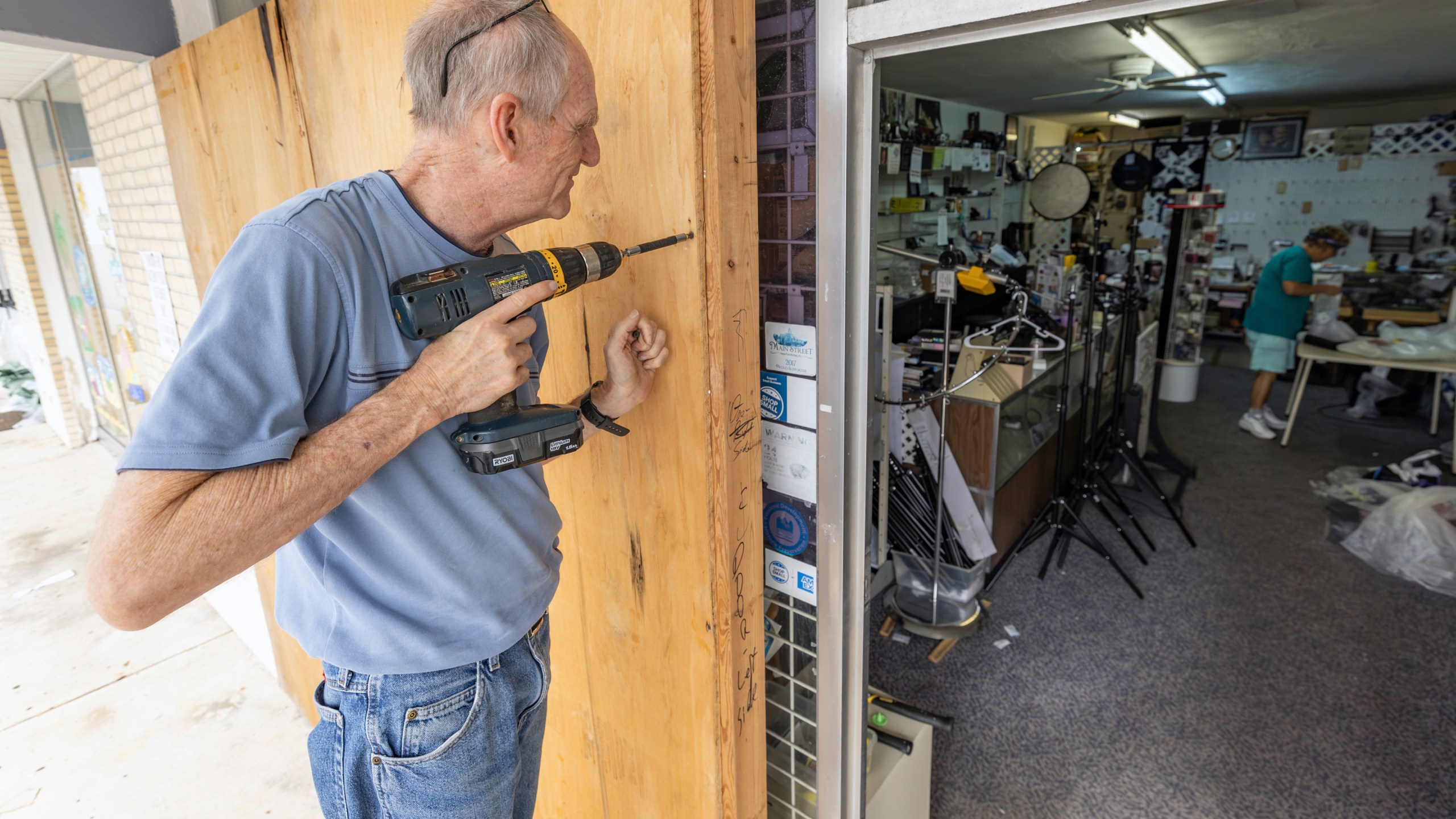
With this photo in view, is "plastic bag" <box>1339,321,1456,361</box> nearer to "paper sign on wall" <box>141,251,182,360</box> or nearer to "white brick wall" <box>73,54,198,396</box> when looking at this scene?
"white brick wall" <box>73,54,198,396</box>

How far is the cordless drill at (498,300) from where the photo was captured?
0.87 meters

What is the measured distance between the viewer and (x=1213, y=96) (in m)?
5.93

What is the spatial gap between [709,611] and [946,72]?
169 inches

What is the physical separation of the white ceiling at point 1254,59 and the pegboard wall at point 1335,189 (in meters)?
0.54

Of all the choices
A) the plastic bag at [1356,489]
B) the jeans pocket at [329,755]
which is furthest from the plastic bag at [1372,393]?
the jeans pocket at [329,755]

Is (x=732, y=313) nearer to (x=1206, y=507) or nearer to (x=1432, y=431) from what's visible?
(x=1206, y=507)

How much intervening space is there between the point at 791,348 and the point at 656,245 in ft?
1.10

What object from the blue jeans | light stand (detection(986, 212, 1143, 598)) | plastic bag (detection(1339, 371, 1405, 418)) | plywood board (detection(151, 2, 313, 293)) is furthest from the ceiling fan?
the blue jeans

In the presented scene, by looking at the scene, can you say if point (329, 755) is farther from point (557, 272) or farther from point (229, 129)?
Result: point (229, 129)

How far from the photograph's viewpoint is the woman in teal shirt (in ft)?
16.4

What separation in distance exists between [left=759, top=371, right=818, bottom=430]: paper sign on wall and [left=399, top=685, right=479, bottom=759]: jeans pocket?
2.23 ft

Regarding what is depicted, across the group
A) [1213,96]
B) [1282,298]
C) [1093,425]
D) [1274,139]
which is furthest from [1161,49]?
[1274,139]

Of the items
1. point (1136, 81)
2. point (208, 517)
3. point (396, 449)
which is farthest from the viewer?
point (1136, 81)

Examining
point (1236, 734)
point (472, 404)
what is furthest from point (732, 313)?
point (1236, 734)
